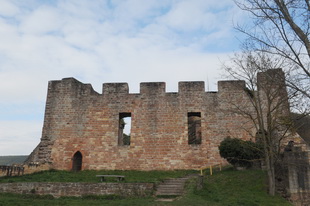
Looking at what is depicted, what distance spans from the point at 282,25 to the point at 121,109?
1038 centimetres

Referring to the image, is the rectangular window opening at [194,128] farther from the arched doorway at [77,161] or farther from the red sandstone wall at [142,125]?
the arched doorway at [77,161]

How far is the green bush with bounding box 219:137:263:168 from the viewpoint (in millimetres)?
12653

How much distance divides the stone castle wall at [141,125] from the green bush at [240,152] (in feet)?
6.59

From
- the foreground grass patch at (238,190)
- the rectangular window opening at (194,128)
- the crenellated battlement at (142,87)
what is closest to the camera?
the foreground grass patch at (238,190)

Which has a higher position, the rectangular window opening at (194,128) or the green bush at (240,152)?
the rectangular window opening at (194,128)

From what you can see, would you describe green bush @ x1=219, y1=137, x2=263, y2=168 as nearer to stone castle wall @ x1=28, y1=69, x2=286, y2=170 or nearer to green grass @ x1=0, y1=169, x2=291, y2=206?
green grass @ x1=0, y1=169, x2=291, y2=206

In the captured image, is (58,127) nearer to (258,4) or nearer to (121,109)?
(121,109)

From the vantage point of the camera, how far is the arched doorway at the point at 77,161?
16.4m

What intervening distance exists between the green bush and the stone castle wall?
6.59 ft

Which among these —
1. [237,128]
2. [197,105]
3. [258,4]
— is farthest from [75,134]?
[258,4]

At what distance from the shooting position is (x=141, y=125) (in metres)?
16.2

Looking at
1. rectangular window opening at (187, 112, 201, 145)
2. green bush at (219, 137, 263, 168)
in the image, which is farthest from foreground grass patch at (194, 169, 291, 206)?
rectangular window opening at (187, 112, 201, 145)

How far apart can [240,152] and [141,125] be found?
18.9 feet

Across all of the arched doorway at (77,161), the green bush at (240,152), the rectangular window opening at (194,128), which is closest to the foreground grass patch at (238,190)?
the green bush at (240,152)
